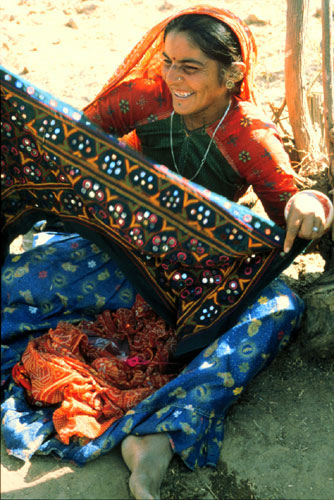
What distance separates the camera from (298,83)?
3535mm

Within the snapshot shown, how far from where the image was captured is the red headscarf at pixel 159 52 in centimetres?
264

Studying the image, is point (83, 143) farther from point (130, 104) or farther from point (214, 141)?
point (214, 141)

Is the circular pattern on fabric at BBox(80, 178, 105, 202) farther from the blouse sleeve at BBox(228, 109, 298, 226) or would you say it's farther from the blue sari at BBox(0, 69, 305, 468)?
the blouse sleeve at BBox(228, 109, 298, 226)

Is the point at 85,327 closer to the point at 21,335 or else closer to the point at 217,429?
the point at 21,335

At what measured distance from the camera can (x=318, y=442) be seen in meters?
2.58

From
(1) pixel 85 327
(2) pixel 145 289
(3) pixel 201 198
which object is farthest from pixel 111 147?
(1) pixel 85 327

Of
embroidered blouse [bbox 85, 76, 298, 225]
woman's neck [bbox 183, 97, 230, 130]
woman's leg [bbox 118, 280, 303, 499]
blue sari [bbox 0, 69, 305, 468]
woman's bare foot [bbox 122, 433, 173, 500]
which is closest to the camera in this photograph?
woman's bare foot [bbox 122, 433, 173, 500]

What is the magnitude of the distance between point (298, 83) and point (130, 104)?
1107 mm

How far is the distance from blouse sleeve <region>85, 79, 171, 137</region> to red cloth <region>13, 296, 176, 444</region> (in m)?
0.87

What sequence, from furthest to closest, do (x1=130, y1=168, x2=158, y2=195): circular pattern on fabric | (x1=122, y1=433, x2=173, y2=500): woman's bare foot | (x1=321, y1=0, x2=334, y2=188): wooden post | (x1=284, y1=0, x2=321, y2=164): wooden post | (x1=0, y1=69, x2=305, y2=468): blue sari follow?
(x1=284, y1=0, x2=321, y2=164): wooden post → (x1=321, y1=0, x2=334, y2=188): wooden post → (x1=130, y1=168, x2=158, y2=195): circular pattern on fabric → (x1=0, y1=69, x2=305, y2=468): blue sari → (x1=122, y1=433, x2=173, y2=500): woman's bare foot

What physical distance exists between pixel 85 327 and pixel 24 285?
0.36 meters

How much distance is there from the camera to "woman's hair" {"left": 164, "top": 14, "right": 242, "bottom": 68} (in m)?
2.61

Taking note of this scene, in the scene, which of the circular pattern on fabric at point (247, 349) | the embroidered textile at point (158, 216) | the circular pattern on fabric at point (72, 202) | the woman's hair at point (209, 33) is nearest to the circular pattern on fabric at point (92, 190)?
the embroidered textile at point (158, 216)

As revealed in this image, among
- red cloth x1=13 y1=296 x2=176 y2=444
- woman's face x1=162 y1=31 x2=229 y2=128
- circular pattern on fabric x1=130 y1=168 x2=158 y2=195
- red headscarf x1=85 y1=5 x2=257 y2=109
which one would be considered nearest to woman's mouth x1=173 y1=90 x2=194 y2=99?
woman's face x1=162 y1=31 x2=229 y2=128
